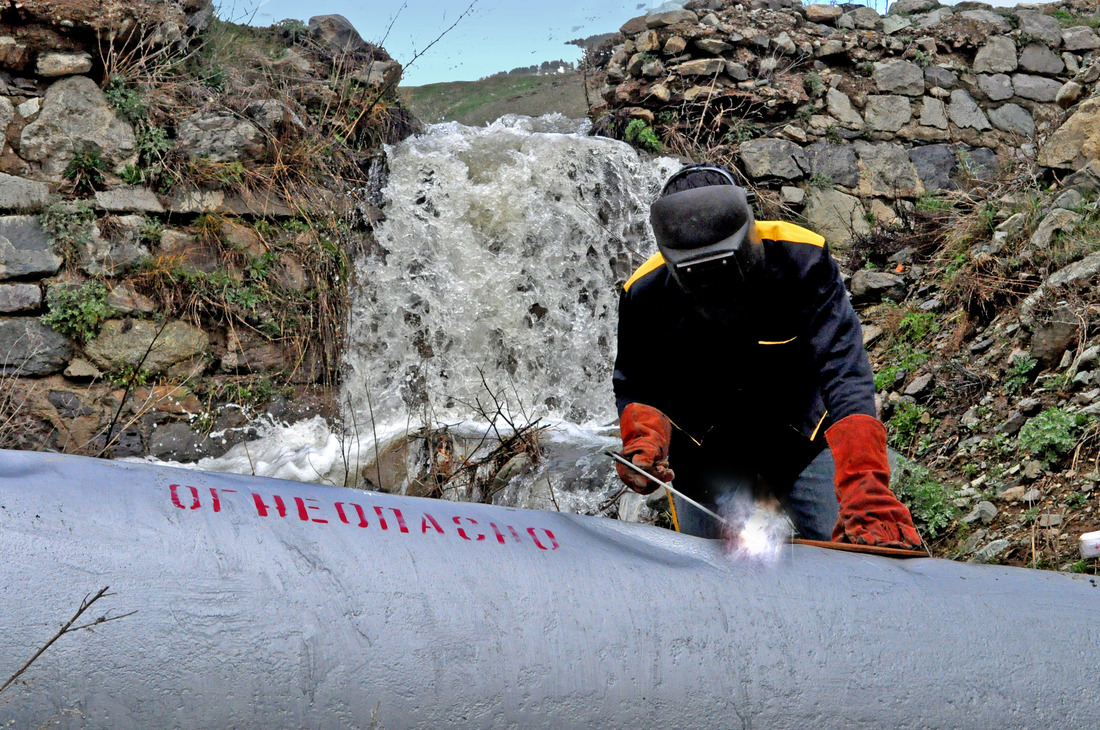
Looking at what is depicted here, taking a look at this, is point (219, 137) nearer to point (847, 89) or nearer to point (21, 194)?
point (21, 194)

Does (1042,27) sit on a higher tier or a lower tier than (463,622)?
higher

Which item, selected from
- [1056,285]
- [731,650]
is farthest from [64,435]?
[1056,285]

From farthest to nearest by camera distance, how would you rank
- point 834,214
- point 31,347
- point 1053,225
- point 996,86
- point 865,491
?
1. point 996,86
2. point 834,214
3. point 31,347
4. point 1053,225
5. point 865,491

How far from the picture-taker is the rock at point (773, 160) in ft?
22.1

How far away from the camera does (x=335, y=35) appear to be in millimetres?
7055

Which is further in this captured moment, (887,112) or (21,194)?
(887,112)

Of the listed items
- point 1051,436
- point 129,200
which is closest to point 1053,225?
point 1051,436

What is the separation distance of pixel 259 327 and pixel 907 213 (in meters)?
4.04

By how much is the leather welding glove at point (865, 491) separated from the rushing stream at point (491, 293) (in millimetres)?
2947

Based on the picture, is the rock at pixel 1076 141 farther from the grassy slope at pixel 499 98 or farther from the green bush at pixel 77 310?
the grassy slope at pixel 499 98

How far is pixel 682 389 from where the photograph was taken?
8.57 ft

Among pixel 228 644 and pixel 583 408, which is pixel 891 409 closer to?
pixel 583 408

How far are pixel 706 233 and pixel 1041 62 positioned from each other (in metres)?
6.46

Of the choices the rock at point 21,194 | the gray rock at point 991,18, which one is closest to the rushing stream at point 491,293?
the rock at point 21,194
